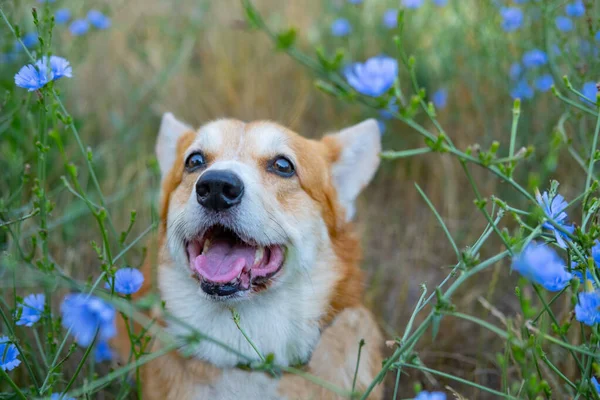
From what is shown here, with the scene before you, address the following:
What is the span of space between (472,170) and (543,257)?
3.26 m

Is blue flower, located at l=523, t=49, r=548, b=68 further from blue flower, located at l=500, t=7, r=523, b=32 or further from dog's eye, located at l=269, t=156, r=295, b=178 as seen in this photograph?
dog's eye, located at l=269, t=156, r=295, b=178

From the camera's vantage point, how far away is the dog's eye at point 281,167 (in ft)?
9.94

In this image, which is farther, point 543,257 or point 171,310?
point 171,310

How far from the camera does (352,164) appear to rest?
3.40m

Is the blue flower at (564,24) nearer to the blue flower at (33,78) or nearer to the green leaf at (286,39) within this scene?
the green leaf at (286,39)

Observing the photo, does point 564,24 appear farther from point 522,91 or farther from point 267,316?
point 267,316

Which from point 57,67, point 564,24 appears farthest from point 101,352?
point 564,24

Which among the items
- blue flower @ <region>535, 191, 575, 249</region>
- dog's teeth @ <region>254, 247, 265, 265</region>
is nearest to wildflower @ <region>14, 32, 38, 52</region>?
dog's teeth @ <region>254, 247, 265, 265</region>

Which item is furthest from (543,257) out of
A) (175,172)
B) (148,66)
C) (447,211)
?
(148,66)

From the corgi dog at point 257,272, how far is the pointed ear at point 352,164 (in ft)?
0.29

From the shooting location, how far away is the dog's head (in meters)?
2.68

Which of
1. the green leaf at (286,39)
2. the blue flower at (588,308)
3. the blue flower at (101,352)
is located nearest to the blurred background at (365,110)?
the blue flower at (101,352)

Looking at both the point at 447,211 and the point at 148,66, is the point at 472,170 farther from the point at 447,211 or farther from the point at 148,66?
the point at 148,66

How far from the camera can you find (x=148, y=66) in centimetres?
573
